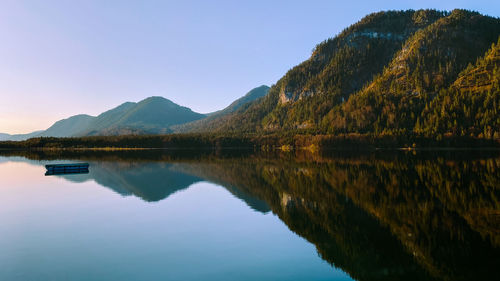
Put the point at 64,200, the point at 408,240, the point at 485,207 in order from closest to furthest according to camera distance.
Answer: the point at 408,240, the point at 485,207, the point at 64,200

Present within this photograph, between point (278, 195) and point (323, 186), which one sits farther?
point (323, 186)

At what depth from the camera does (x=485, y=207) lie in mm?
37406

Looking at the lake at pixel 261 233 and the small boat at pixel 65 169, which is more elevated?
the small boat at pixel 65 169

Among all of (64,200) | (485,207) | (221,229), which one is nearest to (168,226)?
(221,229)

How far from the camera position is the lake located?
21.9 metres

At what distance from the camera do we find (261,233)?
31.7 metres

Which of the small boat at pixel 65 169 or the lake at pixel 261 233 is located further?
the small boat at pixel 65 169

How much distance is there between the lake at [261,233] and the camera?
21.9m

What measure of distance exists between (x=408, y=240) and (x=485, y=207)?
17.4 m

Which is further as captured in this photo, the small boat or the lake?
the small boat

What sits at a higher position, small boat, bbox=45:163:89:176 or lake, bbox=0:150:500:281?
small boat, bbox=45:163:89:176

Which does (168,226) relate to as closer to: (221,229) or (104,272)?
(221,229)

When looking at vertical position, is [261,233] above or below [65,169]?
below

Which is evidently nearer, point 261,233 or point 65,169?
point 261,233
